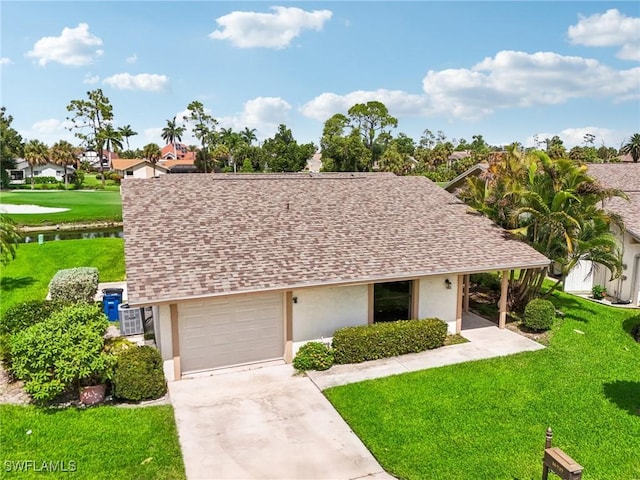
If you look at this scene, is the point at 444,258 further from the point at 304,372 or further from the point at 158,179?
the point at 158,179

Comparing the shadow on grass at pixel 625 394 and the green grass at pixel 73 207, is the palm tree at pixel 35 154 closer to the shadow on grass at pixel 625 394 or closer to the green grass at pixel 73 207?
the green grass at pixel 73 207

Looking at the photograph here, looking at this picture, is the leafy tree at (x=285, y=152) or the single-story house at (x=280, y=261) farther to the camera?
the leafy tree at (x=285, y=152)

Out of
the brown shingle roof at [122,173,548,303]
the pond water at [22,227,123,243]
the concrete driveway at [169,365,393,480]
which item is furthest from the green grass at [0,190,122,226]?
the concrete driveway at [169,365,393,480]

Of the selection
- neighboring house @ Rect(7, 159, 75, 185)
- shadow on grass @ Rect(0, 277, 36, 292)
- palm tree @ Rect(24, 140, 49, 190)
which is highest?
palm tree @ Rect(24, 140, 49, 190)

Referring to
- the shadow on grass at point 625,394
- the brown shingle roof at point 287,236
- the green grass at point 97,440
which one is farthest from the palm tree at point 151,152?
the shadow on grass at point 625,394

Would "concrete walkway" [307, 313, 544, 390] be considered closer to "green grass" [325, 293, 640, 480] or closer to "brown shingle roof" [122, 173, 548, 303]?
"green grass" [325, 293, 640, 480]

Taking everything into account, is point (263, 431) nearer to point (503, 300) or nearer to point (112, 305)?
point (112, 305)

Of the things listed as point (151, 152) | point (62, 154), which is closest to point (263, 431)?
point (151, 152)
